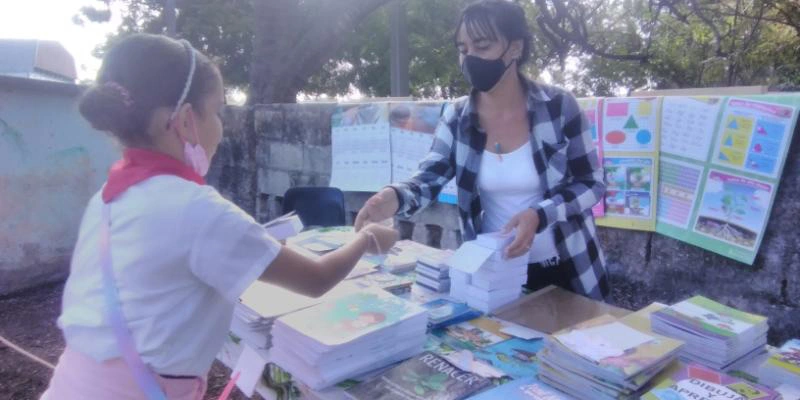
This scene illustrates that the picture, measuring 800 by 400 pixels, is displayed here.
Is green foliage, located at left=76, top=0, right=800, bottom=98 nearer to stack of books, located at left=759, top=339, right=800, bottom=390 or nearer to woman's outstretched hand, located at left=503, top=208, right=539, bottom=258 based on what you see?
woman's outstretched hand, located at left=503, top=208, right=539, bottom=258

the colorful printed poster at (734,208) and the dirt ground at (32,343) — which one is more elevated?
the colorful printed poster at (734,208)

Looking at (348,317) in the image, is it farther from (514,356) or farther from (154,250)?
(154,250)

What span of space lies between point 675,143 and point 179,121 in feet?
7.92

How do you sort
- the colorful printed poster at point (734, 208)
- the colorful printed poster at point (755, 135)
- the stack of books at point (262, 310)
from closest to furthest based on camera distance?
the stack of books at point (262, 310), the colorful printed poster at point (755, 135), the colorful printed poster at point (734, 208)

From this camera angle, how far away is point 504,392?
1268mm

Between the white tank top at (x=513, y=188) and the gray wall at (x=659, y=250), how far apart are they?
1.28 metres

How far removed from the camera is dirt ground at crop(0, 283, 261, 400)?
10.8 feet

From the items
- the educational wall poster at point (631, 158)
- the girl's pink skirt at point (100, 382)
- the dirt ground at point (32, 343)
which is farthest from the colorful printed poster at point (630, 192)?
the girl's pink skirt at point (100, 382)

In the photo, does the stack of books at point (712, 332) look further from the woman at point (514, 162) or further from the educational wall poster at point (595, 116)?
the educational wall poster at point (595, 116)

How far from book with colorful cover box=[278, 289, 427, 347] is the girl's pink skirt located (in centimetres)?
30

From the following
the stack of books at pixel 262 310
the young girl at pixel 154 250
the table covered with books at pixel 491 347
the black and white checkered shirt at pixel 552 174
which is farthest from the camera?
the black and white checkered shirt at pixel 552 174

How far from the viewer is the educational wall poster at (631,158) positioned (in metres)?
2.91

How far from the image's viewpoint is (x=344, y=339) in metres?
1.35

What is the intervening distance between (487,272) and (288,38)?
6910 mm
